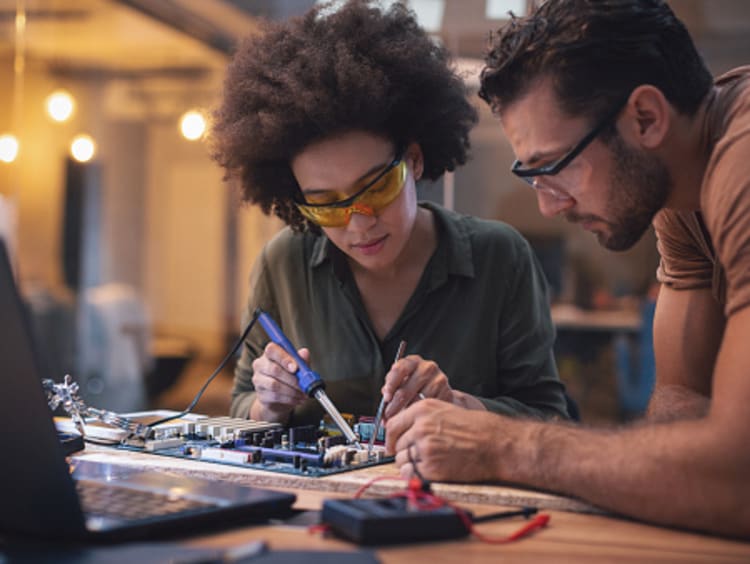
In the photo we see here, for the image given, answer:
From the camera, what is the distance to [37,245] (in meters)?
6.08

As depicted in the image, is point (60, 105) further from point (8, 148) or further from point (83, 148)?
point (8, 148)

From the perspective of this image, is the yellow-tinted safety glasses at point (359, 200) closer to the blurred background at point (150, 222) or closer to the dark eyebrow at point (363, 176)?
the dark eyebrow at point (363, 176)

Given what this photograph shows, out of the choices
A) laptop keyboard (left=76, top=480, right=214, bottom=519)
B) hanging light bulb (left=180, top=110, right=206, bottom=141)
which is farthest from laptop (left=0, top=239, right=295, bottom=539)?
hanging light bulb (left=180, top=110, right=206, bottom=141)

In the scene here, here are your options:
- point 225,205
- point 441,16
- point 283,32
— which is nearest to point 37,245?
point 225,205

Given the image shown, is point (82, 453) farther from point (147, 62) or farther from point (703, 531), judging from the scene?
point (147, 62)

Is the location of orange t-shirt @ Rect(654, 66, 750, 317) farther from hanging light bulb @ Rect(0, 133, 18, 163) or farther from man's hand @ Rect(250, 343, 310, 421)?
hanging light bulb @ Rect(0, 133, 18, 163)

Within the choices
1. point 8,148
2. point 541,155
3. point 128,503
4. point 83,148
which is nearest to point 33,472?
point 128,503

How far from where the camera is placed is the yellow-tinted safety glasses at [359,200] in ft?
5.54

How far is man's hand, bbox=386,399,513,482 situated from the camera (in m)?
1.19

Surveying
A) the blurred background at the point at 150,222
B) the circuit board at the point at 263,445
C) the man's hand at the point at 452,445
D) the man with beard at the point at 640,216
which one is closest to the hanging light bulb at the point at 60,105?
the blurred background at the point at 150,222

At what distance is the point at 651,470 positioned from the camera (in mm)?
1033

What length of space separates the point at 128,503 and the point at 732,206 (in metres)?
0.89

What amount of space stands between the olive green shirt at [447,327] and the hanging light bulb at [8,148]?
364 cm

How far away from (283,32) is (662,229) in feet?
3.13
